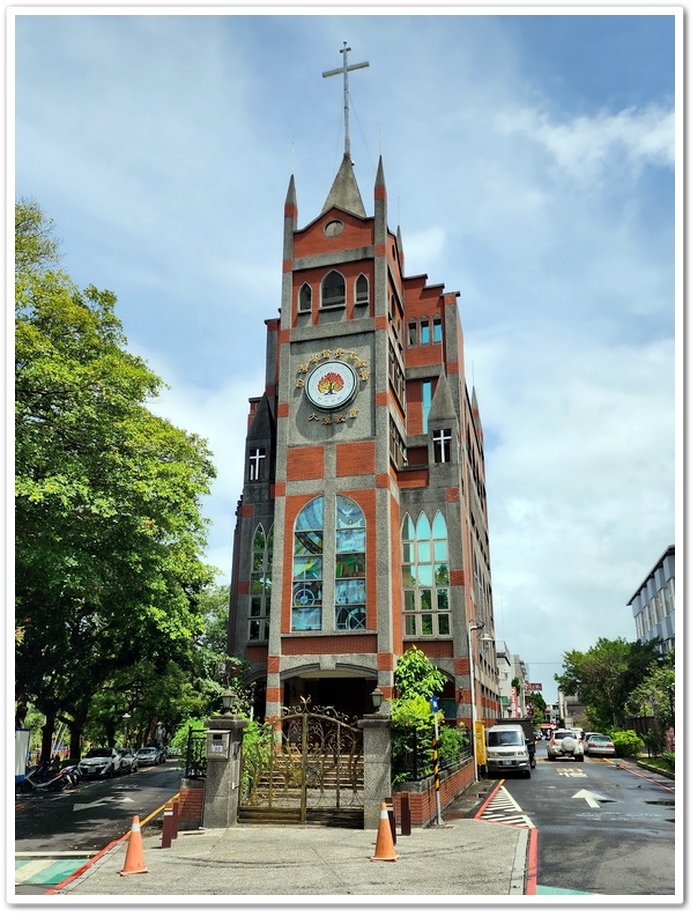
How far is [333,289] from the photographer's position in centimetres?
3609

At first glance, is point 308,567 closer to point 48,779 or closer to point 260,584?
point 260,584

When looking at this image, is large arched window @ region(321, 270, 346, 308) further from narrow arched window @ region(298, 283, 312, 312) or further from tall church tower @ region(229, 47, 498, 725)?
narrow arched window @ region(298, 283, 312, 312)

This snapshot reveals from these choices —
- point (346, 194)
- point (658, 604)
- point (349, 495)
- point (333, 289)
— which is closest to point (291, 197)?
point (346, 194)

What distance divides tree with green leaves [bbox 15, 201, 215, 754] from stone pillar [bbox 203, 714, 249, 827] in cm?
455

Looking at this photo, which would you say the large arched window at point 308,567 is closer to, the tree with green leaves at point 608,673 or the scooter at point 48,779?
the scooter at point 48,779

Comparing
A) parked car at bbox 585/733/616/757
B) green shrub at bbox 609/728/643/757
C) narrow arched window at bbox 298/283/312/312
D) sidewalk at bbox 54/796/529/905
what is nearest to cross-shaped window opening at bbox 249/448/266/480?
narrow arched window at bbox 298/283/312/312

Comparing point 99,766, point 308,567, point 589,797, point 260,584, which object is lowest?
point 99,766

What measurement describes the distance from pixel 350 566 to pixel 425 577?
4.02 metres

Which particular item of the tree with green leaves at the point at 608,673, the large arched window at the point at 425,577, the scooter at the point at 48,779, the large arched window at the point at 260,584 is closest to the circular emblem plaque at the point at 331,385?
the large arched window at the point at 425,577

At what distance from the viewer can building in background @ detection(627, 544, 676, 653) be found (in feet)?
199
